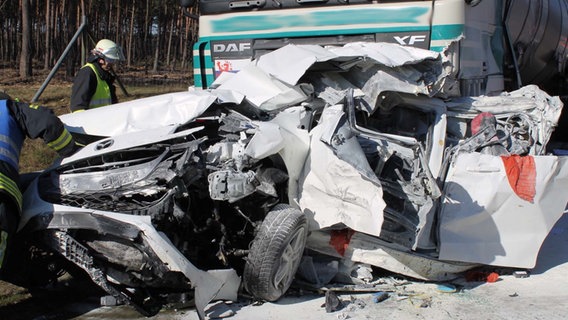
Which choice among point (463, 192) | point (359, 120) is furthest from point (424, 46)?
point (463, 192)

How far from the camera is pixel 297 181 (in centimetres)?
404

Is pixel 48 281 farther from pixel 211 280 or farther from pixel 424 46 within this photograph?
pixel 424 46

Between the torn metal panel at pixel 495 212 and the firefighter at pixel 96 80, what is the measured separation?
303 cm

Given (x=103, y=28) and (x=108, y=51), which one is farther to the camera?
(x=103, y=28)

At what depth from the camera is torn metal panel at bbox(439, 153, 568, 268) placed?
4.38 metres

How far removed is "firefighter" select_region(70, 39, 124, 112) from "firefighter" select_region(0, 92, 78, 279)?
4.77 feet

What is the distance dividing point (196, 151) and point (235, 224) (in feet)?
1.97

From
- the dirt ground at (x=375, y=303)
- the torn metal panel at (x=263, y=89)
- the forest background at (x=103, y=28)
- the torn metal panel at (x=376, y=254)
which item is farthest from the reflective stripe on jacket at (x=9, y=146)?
the forest background at (x=103, y=28)

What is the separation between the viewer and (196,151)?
3604mm

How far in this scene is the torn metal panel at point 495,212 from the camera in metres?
4.38

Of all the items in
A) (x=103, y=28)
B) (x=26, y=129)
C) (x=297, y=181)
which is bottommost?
(x=103, y=28)

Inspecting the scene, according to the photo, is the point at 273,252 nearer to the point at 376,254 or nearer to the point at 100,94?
the point at 376,254

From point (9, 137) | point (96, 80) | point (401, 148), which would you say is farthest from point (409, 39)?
point (9, 137)

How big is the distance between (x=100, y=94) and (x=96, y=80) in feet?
0.43
